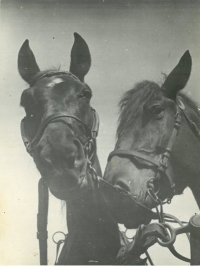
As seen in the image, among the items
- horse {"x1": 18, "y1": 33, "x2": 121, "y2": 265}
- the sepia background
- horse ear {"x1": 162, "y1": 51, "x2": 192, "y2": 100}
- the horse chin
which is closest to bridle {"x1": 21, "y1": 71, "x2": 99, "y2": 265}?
horse {"x1": 18, "y1": 33, "x2": 121, "y2": 265}

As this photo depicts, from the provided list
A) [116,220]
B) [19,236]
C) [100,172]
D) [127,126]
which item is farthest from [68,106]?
[19,236]

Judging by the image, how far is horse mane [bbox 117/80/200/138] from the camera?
160cm

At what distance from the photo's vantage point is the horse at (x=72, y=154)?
1410mm

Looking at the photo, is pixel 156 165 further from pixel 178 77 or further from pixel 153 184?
pixel 178 77

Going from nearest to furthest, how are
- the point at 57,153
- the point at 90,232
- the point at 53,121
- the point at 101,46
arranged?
the point at 57,153, the point at 53,121, the point at 90,232, the point at 101,46

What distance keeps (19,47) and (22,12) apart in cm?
21

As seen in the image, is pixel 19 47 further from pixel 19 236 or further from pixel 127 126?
pixel 19 236

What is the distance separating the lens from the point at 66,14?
1933 mm

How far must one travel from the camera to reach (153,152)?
1486mm

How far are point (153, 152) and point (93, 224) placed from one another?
45 cm

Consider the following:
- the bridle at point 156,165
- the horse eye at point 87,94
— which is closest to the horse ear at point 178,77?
the bridle at point 156,165

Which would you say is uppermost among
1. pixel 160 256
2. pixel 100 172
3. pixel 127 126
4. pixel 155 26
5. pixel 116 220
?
pixel 155 26

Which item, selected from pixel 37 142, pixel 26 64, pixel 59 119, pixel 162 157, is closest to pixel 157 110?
pixel 162 157

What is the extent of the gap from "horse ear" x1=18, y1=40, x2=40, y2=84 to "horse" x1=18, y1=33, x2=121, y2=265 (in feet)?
0.24
